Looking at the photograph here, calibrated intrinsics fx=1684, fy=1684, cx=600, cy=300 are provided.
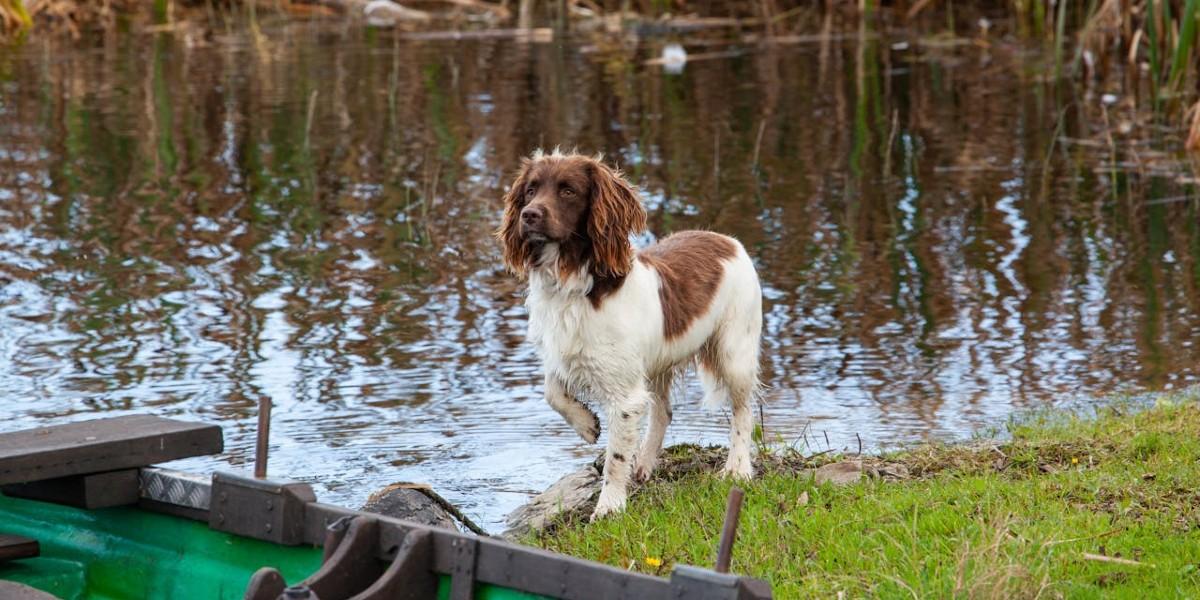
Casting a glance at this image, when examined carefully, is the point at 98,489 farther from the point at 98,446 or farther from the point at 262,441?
the point at 262,441

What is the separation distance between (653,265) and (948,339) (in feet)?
13.4

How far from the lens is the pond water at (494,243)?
9.03 meters

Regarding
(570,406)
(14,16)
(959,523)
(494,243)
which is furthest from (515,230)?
(14,16)

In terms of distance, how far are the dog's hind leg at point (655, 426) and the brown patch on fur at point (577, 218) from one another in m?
0.85

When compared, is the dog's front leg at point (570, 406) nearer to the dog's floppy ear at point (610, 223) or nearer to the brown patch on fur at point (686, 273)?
the brown patch on fur at point (686, 273)

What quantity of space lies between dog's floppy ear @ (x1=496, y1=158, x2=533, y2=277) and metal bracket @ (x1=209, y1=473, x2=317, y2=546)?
1.69m

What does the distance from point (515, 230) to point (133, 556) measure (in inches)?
74.1

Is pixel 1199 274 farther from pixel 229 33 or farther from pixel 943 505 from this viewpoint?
pixel 229 33

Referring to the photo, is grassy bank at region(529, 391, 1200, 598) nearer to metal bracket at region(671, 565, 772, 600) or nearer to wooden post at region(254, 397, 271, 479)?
metal bracket at region(671, 565, 772, 600)

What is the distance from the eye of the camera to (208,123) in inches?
700

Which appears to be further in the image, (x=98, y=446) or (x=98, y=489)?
(x=98, y=489)

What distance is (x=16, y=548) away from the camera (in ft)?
18.2

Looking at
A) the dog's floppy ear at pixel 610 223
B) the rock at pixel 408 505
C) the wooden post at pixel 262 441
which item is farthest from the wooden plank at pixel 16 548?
the dog's floppy ear at pixel 610 223

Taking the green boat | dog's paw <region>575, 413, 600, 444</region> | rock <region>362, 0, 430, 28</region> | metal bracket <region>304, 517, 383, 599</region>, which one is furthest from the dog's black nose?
rock <region>362, 0, 430, 28</region>
